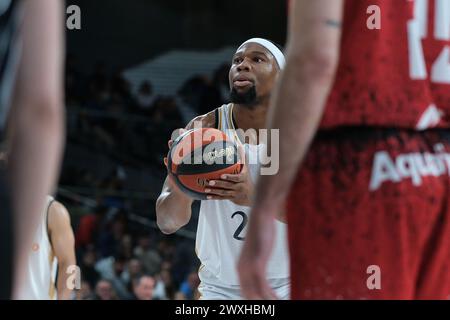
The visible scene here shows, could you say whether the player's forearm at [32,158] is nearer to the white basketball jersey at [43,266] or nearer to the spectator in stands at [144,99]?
the white basketball jersey at [43,266]

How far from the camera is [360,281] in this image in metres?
2.66

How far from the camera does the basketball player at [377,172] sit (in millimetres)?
2658

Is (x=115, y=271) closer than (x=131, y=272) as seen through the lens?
No

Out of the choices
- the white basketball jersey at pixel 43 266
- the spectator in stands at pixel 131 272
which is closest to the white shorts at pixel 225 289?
the white basketball jersey at pixel 43 266

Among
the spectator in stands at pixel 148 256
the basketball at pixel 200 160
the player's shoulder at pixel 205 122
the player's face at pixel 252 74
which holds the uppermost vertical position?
the player's face at pixel 252 74

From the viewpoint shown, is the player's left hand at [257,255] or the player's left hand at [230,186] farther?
the player's left hand at [230,186]

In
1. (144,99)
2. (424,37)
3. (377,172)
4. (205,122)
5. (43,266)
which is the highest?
(144,99)

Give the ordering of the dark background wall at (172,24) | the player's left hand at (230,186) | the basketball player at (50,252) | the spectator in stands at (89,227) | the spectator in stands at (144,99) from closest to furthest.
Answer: the player's left hand at (230,186) → the basketball player at (50,252) → the spectator in stands at (89,227) → the spectator in stands at (144,99) → the dark background wall at (172,24)

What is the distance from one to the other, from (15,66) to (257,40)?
4.01m

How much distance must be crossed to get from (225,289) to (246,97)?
45.2 inches

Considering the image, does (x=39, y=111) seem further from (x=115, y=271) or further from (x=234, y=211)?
(x=115, y=271)

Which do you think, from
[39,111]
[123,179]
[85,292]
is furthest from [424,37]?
[123,179]

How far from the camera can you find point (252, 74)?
228 inches

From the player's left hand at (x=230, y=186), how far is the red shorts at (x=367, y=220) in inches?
93.9
